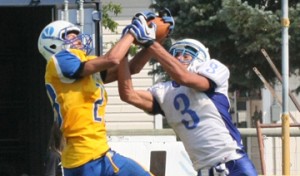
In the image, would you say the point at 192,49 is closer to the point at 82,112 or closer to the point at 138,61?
the point at 138,61

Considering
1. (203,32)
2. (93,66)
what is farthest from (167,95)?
(203,32)

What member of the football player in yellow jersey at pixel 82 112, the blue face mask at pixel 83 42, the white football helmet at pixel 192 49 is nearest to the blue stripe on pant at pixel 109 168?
the football player in yellow jersey at pixel 82 112

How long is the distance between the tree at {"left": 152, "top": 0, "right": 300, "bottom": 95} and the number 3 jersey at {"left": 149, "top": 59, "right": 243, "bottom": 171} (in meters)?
8.43

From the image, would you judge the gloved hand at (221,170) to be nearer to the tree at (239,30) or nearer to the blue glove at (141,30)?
the blue glove at (141,30)

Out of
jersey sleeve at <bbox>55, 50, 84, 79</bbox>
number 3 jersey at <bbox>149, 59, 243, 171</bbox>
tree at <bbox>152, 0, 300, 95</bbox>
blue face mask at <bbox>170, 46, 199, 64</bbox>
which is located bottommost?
number 3 jersey at <bbox>149, 59, 243, 171</bbox>

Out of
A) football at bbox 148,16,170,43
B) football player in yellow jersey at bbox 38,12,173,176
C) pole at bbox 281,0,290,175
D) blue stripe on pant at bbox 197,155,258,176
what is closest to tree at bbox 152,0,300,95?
pole at bbox 281,0,290,175

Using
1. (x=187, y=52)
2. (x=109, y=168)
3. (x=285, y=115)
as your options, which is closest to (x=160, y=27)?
(x=187, y=52)

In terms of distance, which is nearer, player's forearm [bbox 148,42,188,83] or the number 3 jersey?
player's forearm [bbox 148,42,188,83]

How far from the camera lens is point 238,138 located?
6941mm

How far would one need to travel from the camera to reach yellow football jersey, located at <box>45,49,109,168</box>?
655 cm

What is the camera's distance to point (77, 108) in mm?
6551

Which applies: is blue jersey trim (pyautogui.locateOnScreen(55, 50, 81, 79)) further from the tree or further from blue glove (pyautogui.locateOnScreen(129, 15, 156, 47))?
the tree

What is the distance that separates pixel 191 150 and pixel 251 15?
8.69m

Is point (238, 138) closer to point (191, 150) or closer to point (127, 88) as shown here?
point (191, 150)
